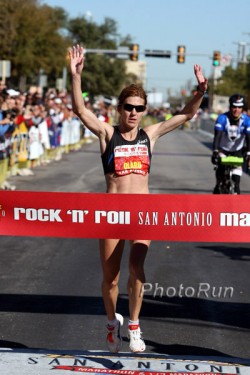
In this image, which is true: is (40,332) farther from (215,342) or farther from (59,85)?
(59,85)

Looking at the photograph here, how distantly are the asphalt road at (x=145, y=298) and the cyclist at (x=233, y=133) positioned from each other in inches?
83.2

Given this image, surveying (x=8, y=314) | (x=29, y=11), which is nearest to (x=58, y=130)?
(x=29, y=11)

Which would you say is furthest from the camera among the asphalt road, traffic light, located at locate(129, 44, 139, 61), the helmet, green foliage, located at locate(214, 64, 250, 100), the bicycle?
green foliage, located at locate(214, 64, 250, 100)

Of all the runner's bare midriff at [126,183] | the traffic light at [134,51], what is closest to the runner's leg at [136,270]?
the runner's bare midriff at [126,183]

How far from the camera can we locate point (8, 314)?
26.1 feet

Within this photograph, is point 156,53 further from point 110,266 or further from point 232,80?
point 110,266

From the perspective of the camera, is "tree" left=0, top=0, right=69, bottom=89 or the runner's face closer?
the runner's face

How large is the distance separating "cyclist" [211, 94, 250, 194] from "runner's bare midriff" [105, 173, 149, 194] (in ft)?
22.4

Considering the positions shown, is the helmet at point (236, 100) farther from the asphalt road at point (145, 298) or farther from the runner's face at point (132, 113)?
the runner's face at point (132, 113)

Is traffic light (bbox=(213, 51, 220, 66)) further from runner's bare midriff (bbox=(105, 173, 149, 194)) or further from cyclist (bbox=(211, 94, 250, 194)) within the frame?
runner's bare midriff (bbox=(105, 173, 149, 194))

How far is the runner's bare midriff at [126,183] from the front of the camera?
640 centimetres

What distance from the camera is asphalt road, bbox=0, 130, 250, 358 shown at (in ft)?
23.3

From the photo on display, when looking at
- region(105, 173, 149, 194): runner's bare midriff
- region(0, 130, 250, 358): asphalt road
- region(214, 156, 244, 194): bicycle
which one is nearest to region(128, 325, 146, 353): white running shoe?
region(0, 130, 250, 358): asphalt road

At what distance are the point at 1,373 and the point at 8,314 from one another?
6.80 ft
